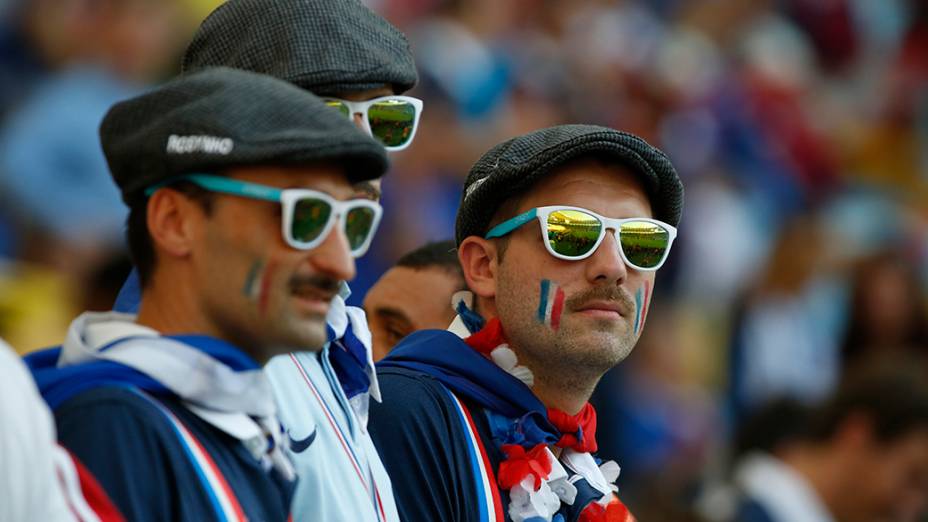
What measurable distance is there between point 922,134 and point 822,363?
3581mm

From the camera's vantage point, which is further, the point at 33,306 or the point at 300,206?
the point at 33,306

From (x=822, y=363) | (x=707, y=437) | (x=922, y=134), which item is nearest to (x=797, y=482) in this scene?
(x=707, y=437)

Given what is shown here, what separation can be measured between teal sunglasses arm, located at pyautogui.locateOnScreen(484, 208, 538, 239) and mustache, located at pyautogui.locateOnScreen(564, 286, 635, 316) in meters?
0.20

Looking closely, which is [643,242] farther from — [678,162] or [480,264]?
[678,162]

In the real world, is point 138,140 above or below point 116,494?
above

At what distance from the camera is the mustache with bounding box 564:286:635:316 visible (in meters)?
3.37

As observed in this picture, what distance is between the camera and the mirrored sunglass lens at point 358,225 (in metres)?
2.57

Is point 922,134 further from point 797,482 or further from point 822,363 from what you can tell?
point 797,482

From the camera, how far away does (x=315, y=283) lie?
253 cm

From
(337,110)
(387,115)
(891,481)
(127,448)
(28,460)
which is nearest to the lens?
(28,460)

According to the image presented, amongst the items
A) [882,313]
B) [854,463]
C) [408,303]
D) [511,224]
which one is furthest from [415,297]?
[882,313]

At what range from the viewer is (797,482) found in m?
6.22

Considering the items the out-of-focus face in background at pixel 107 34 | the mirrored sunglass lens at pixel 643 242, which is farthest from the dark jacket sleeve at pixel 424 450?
the out-of-focus face in background at pixel 107 34

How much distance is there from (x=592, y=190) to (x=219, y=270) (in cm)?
117
